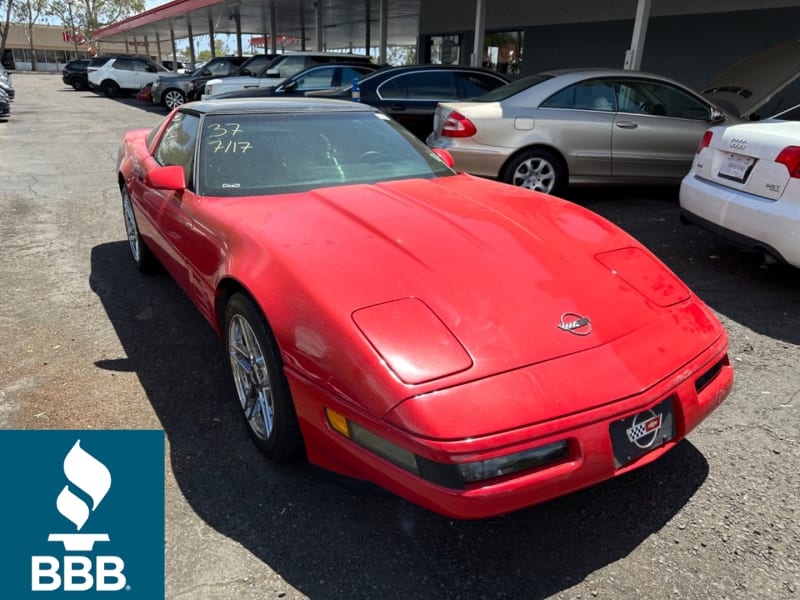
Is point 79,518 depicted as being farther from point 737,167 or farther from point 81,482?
point 737,167

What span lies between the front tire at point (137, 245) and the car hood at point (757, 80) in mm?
6547

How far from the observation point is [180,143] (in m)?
3.90

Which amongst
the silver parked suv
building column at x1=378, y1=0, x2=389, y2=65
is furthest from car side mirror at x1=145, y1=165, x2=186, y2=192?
the silver parked suv

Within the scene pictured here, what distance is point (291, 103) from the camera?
384 cm

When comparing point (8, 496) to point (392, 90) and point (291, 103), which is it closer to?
point (291, 103)

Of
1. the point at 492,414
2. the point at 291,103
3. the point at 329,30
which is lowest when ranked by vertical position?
the point at 492,414

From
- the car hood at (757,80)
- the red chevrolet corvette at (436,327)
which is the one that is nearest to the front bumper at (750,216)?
the red chevrolet corvette at (436,327)

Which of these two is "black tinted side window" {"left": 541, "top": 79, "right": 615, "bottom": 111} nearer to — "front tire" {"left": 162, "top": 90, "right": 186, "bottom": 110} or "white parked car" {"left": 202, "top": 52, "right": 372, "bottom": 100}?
"white parked car" {"left": 202, "top": 52, "right": 372, "bottom": 100}

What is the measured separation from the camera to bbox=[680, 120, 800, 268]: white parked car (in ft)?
13.4

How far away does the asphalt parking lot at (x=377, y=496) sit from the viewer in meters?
2.08

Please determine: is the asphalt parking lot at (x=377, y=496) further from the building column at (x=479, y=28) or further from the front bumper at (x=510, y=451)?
the building column at (x=479, y=28)

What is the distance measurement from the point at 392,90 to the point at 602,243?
6875 millimetres

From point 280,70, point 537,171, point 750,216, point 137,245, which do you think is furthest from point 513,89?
point 280,70

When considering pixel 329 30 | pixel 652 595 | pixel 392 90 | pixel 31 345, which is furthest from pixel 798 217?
pixel 329 30
